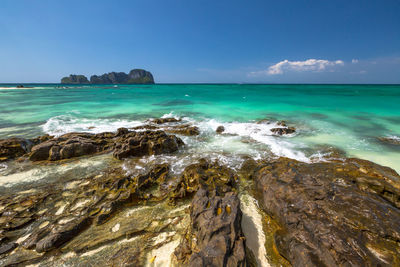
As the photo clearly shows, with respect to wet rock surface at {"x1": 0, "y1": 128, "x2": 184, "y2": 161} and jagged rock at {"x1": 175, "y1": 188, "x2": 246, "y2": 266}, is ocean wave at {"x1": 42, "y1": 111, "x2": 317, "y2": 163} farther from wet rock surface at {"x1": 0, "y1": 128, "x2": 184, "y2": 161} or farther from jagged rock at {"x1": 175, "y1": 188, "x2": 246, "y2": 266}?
jagged rock at {"x1": 175, "y1": 188, "x2": 246, "y2": 266}

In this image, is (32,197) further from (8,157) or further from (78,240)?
(8,157)

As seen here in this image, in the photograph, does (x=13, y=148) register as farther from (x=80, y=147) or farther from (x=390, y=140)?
(x=390, y=140)

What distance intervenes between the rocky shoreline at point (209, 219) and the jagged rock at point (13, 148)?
3.53 m

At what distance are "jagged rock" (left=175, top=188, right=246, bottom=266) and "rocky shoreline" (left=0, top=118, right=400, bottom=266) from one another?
0.02 meters

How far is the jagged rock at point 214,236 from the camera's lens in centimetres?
279

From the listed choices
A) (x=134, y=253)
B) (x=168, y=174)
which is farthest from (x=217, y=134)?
(x=134, y=253)

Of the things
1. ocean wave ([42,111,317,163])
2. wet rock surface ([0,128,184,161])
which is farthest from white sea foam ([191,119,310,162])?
wet rock surface ([0,128,184,161])

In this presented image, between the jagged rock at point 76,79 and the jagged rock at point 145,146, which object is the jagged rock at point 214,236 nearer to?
the jagged rock at point 145,146

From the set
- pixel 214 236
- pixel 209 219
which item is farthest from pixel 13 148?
pixel 214 236

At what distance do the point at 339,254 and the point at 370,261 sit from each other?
0.44m

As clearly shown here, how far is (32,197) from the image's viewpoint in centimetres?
509

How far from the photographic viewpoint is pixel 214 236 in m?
3.17

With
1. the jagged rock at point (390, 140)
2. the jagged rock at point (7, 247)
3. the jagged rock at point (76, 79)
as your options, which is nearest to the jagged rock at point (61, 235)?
the jagged rock at point (7, 247)

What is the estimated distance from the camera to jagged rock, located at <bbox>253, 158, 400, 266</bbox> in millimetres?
2926
